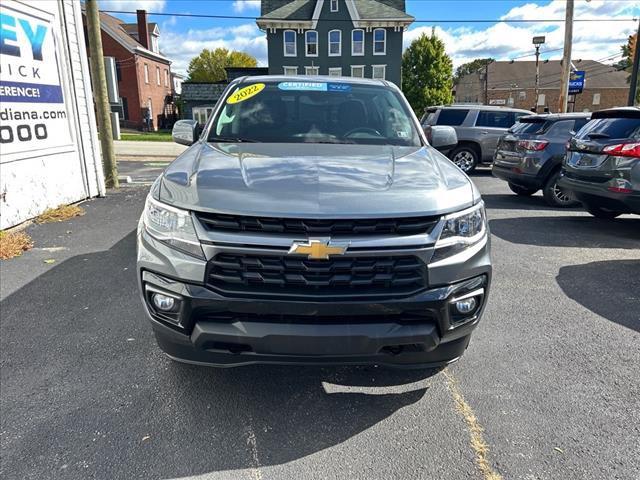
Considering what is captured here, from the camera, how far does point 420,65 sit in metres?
42.8

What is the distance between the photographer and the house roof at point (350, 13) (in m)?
33.6

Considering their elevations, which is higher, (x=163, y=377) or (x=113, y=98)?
(x=113, y=98)

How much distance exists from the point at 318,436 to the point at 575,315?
2635mm

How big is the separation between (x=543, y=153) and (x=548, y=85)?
67387mm

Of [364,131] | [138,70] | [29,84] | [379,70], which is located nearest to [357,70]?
[379,70]

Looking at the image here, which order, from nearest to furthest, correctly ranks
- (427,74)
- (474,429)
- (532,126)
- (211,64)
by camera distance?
1. (474,429)
2. (532,126)
3. (427,74)
4. (211,64)

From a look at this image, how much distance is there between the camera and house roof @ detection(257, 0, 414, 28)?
110ft

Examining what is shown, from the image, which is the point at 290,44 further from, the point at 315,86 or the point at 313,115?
the point at 313,115

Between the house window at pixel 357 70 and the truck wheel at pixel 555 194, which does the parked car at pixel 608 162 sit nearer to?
the truck wheel at pixel 555 194

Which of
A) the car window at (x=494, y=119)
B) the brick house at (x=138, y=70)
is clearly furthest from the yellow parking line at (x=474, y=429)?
the brick house at (x=138, y=70)

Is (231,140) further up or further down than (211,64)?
further down

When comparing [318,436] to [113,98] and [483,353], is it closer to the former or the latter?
[483,353]

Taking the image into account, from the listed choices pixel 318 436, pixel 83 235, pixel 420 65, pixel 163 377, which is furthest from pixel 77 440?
pixel 420 65

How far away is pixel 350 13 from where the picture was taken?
112ft
